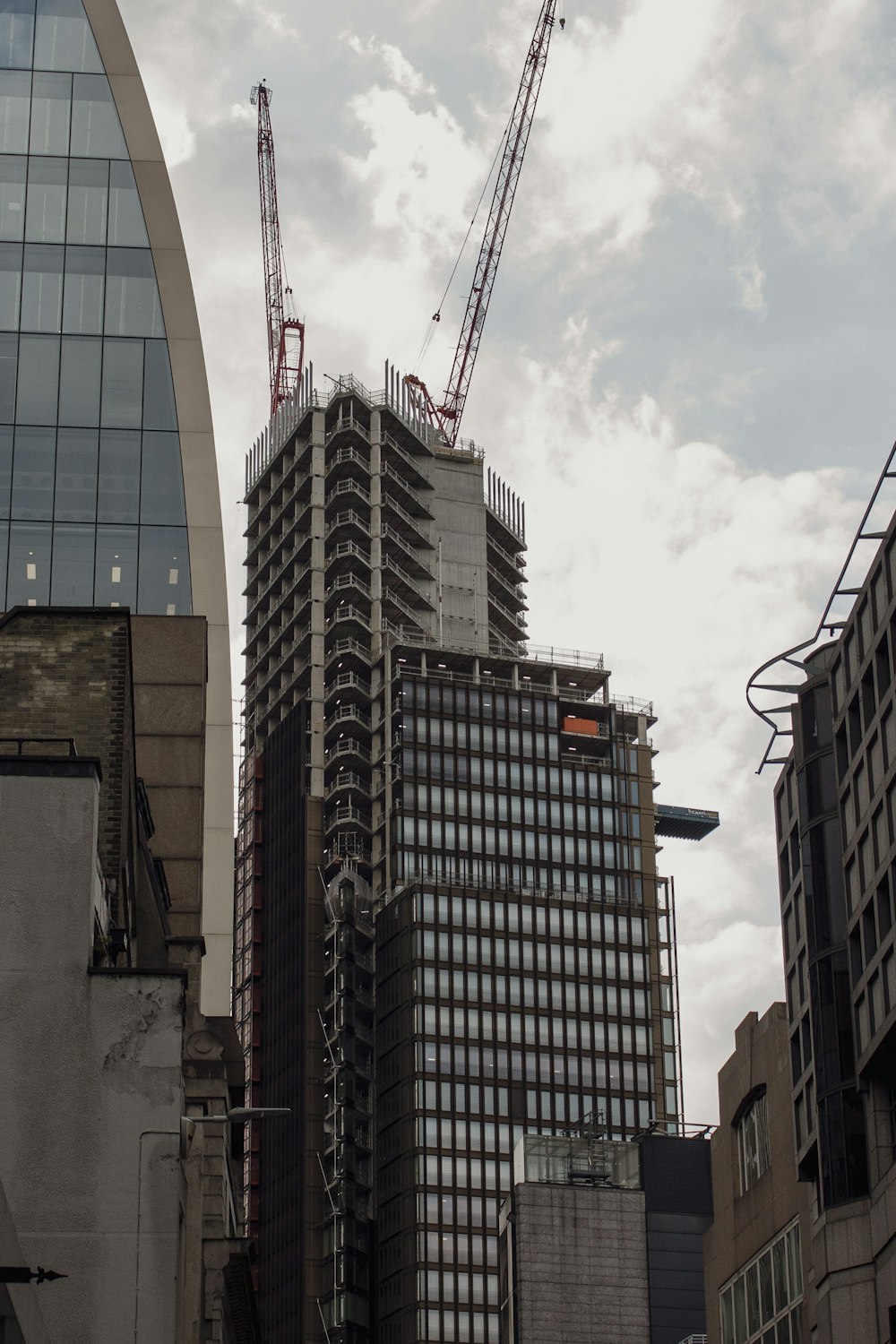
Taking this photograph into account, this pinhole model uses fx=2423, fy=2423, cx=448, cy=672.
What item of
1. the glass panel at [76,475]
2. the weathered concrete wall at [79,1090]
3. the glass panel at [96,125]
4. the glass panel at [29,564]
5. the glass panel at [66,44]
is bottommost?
the weathered concrete wall at [79,1090]

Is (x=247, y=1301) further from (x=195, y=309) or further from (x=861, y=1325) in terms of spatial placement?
(x=195, y=309)

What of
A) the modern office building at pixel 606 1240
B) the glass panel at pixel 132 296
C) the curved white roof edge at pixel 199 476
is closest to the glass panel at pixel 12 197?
the glass panel at pixel 132 296

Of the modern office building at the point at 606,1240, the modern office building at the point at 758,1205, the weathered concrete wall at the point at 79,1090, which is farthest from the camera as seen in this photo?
A: the modern office building at the point at 606,1240

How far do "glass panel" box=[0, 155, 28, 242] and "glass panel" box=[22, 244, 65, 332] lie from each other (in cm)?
66

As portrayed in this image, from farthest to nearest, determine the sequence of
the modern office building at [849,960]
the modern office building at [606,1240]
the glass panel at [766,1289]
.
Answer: the modern office building at [606,1240]
the glass panel at [766,1289]
the modern office building at [849,960]

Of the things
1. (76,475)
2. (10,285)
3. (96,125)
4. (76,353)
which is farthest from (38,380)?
(96,125)

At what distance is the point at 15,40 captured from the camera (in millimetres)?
76125

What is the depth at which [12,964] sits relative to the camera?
154ft

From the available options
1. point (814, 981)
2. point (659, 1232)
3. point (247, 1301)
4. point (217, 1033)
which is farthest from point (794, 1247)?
point (659, 1232)

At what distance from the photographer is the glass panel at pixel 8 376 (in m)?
72.9

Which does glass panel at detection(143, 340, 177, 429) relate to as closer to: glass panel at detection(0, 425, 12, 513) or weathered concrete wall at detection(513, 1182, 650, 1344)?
glass panel at detection(0, 425, 12, 513)

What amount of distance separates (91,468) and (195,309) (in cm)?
682

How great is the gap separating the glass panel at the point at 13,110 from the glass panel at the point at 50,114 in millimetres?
224

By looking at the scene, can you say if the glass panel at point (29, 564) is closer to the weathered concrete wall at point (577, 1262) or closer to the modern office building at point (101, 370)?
the modern office building at point (101, 370)
